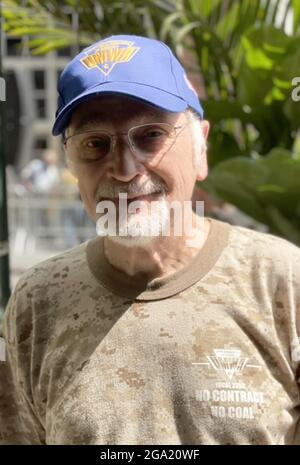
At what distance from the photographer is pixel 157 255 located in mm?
1631

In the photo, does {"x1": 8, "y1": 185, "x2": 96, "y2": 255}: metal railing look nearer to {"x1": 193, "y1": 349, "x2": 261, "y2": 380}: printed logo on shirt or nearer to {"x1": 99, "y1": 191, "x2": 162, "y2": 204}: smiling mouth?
{"x1": 99, "y1": 191, "x2": 162, "y2": 204}: smiling mouth

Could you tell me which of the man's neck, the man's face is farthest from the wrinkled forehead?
the man's neck

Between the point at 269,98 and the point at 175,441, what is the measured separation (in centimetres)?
188

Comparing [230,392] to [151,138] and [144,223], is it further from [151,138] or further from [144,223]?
[151,138]

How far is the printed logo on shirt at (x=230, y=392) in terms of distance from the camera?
147 cm

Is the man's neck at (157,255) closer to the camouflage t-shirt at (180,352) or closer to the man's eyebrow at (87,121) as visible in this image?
the camouflage t-shirt at (180,352)

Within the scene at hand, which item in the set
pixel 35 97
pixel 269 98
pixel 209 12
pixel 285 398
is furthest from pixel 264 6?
pixel 35 97

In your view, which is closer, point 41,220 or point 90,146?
point 90,146

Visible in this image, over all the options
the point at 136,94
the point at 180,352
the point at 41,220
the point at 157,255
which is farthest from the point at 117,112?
the point at 41,220

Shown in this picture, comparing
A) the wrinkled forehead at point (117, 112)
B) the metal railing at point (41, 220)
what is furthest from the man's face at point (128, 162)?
the metal railing at point (41, 220)

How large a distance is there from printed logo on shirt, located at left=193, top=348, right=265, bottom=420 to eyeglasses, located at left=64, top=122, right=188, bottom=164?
437 mm

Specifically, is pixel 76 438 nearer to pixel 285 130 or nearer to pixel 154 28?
pixel 285 130

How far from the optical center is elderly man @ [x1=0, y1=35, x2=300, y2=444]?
1480mm

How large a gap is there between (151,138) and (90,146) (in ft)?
0.43
